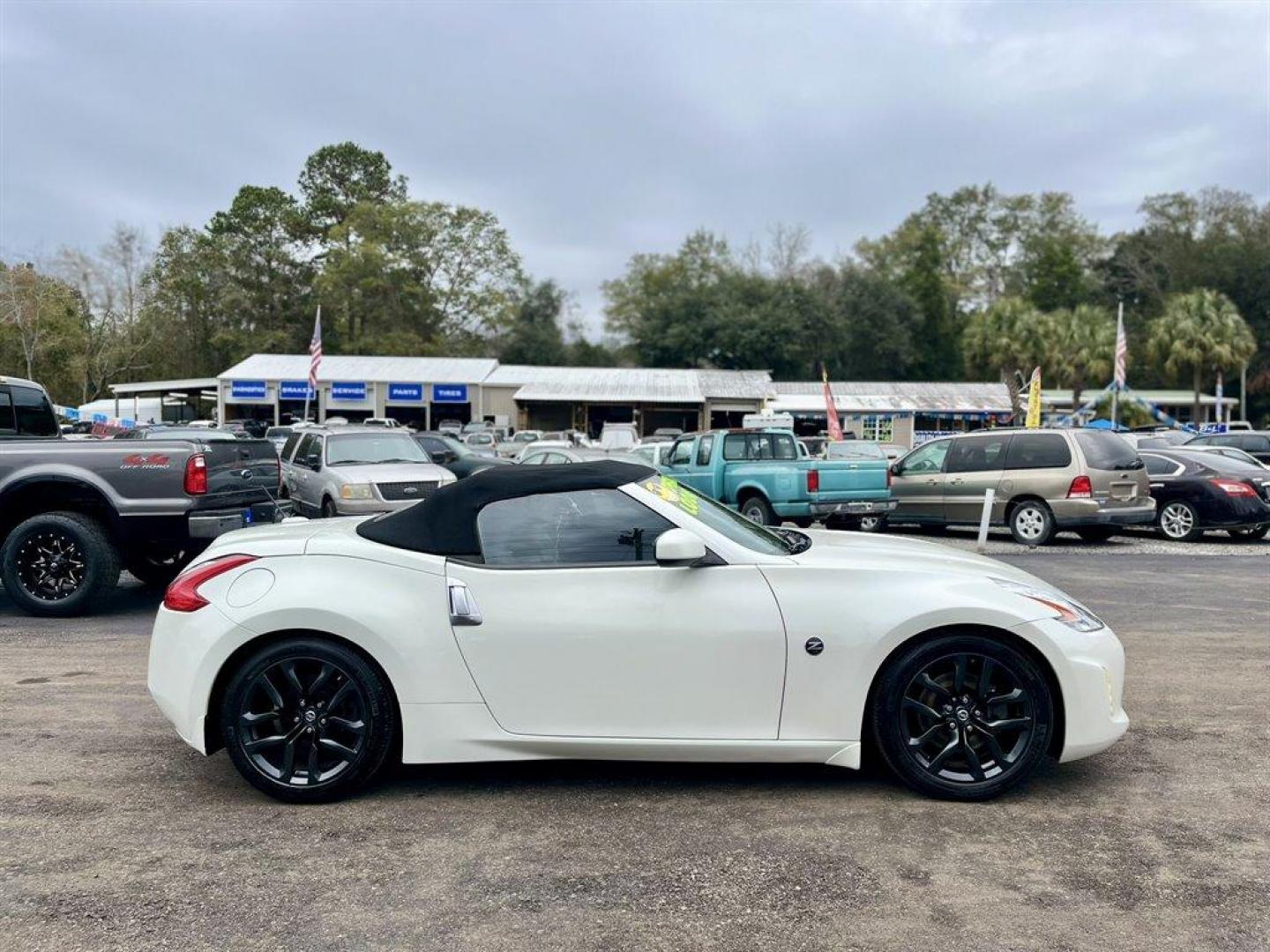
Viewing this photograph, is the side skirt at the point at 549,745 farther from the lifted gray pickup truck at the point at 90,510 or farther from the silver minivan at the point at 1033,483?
the silver minivan at the point at 1033,483

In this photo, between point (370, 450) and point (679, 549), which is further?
point (370, 450)

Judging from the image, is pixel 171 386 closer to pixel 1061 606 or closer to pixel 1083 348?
pixel 1083 348

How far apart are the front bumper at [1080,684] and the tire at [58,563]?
747 cm

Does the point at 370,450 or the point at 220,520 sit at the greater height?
the point at 370,450

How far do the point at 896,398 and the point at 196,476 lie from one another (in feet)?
153

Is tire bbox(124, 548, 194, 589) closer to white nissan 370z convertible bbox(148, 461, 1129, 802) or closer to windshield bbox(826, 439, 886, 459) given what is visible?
white nissan 370z convertible bbox(148, 461, 1129, 802)

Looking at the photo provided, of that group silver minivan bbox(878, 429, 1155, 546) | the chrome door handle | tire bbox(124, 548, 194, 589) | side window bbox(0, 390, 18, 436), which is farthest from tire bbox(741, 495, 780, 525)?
the chrome door handle

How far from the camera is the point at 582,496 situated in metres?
4.47

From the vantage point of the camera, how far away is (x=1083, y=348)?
2026 inches

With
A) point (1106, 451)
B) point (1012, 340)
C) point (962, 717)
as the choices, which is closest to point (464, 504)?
point (962, 717)

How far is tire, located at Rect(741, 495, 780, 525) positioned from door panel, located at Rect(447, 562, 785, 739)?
11.1 m

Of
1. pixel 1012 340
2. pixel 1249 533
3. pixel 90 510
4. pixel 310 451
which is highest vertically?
pixel 1012 340

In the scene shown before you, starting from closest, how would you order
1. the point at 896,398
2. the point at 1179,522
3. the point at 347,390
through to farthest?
the point at 1179,522 → the point at 347,390 → the point at 896,398

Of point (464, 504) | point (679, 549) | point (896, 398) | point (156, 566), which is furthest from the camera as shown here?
point (896, 398)
